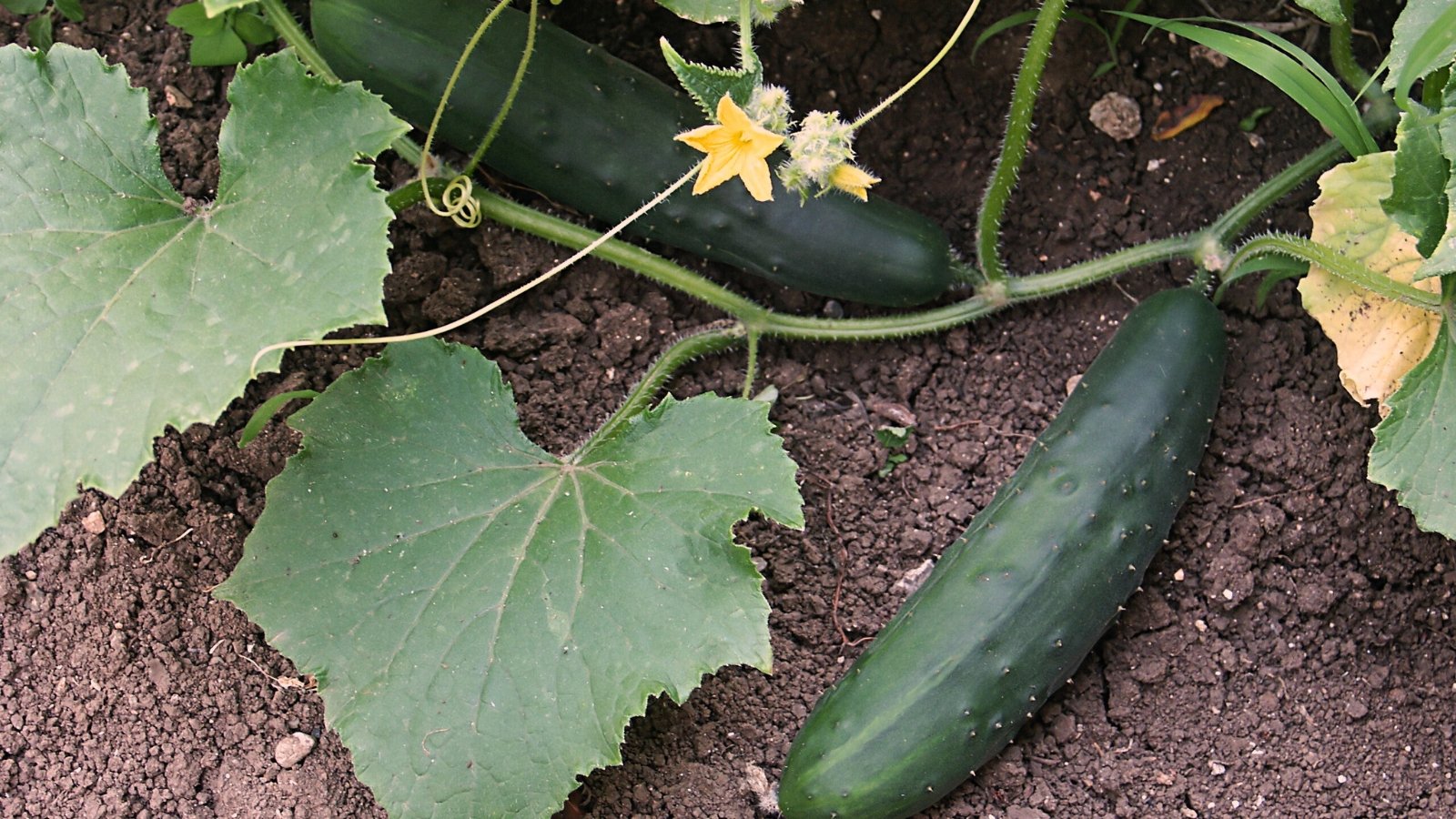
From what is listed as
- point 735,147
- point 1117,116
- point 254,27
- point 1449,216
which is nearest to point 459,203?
point 254,27

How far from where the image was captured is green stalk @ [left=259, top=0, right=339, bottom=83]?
2346mm

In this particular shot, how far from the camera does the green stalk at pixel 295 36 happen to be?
92.4 inches

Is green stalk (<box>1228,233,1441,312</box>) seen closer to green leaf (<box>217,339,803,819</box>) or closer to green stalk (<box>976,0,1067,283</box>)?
green stalk (<box>976,0,1067,283</box>)

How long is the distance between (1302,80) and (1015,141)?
1.72 ft

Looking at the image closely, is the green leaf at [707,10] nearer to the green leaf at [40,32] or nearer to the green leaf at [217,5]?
the green leaf at [217,5]

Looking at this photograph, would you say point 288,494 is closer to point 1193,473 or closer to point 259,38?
point 259,38

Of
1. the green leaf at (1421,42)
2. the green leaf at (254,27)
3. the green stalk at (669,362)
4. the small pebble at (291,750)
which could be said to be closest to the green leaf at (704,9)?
the green stalk at (669,362)

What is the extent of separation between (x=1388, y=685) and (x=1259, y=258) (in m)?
0.88

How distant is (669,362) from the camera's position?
99.0 inches

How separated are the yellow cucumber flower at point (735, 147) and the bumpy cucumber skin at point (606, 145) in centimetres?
62

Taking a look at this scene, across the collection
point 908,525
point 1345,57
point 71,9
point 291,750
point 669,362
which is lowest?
point 291,750

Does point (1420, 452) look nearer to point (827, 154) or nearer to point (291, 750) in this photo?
point (827, 154)

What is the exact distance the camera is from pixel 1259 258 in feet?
7.94

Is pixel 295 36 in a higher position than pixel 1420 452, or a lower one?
higher
